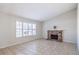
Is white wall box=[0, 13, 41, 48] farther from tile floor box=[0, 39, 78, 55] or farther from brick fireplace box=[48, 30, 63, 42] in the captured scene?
brick fireplace box=[48, 30, 63, 42]

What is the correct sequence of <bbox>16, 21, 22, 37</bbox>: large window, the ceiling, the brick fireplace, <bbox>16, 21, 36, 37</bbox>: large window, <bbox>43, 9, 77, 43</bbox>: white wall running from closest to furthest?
the ceiling → <bbox>16, 21, 22, 37</bbox>: large window → <bbox>16, 21, 36, 37</bbox>: large window → <bbox>43, 9, 77, 43</bbox>: white wall → the brick fireplace

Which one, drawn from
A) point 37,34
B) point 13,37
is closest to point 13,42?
point 13,37

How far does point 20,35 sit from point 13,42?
3.10 feet

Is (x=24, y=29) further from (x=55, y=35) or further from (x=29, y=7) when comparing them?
(x=55, y=35)

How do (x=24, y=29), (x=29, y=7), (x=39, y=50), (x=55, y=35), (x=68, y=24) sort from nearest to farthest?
(x=39, y=50), (x=29, y=7), (x=24, y=29), (x=68, y=24), (x=55, y=35)

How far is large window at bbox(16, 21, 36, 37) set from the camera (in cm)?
648

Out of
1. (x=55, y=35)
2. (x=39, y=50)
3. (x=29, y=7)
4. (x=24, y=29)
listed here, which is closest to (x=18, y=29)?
(x=24, y=29)

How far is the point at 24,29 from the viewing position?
23.6 ft

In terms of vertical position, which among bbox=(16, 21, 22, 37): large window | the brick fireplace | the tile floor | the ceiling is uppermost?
the ceiling

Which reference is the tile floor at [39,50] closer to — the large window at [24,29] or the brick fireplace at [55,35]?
the large window at [24,29]

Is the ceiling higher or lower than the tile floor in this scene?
higher

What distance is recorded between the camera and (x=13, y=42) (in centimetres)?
593

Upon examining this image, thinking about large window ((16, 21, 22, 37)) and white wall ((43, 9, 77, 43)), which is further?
white wall ((43, 9, 77, 43))

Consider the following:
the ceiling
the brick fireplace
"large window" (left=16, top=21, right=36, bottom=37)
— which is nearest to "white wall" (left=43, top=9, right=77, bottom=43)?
the brick fireplace
